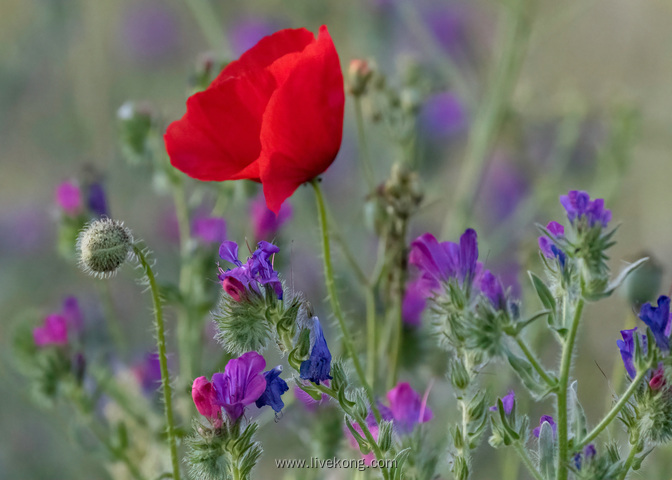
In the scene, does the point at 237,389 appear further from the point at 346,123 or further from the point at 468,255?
the point at 346,123

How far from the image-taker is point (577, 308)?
0.97 ft

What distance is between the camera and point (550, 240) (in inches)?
12.8

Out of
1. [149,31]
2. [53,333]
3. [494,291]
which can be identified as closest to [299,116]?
[494,291]

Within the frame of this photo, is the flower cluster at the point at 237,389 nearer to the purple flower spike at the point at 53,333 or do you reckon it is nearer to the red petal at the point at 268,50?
the red petal at the point at 268,50

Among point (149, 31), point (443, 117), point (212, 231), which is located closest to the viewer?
point (212, 231)

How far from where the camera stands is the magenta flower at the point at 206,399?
1.03 feet

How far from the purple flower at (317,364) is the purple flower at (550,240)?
0.09m

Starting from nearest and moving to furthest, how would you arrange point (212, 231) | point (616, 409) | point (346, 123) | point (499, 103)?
point (616, 409) → point (212, 231) → point (499, 103) → point (346, 123)

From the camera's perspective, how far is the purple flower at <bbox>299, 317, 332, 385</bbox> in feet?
0.97

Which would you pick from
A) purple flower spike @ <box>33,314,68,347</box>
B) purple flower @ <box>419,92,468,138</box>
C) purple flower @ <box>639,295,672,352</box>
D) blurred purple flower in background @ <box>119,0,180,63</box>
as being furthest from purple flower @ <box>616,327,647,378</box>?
blurred purple flower in background @ <box>119,0,180,63</box>

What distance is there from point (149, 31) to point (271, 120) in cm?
127

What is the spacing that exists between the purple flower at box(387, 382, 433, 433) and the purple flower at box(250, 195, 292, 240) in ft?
0.62

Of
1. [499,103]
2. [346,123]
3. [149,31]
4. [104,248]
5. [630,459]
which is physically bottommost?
[630,459]

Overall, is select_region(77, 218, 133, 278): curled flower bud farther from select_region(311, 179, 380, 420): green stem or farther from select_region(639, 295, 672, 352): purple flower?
select_region(639, 295, 672, 352): purple flower
